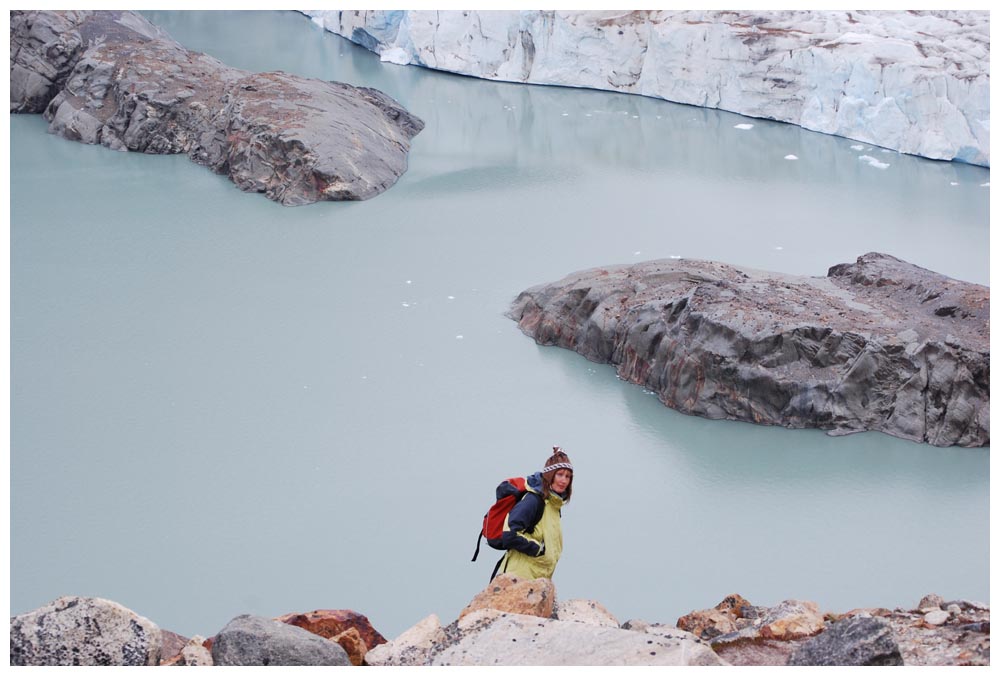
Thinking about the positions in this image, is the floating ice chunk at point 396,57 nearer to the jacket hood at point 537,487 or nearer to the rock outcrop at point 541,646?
the jacket hood at point 537,487

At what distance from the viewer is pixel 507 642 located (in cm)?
325

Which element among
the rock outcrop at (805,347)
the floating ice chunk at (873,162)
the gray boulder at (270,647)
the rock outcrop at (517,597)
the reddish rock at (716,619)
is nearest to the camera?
the gray boulder at (270,647)

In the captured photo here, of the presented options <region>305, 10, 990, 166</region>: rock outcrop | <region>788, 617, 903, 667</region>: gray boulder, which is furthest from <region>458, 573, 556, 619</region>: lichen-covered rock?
<region>305, 10, 990, 166</region>: rock outcrop

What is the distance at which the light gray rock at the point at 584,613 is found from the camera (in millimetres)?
3771

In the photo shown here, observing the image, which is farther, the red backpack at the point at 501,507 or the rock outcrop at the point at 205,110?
the rock outcrop at the point at 205,110

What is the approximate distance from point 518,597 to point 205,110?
8.09 m

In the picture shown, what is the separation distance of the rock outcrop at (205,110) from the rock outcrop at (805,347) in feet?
11.6

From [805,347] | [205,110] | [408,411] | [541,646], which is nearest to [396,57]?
[205,110]

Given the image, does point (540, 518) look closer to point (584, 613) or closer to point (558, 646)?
point (584, 613)

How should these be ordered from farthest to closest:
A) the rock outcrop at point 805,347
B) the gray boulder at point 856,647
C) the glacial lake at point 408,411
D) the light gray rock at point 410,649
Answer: the rock outcrop at point 805,347
the glacial lake at point 408,411
the light gray rock at point 410,649
the gray boulder at point 856,647

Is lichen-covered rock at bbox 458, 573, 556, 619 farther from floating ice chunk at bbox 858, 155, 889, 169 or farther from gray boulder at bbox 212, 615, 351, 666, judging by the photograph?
floating ice chunk at bbox 858, 155, 889, 169

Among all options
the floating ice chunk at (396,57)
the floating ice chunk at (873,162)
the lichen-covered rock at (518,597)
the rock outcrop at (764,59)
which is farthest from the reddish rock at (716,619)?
the floating ice chunk at (396,57)

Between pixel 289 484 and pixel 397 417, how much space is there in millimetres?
827
